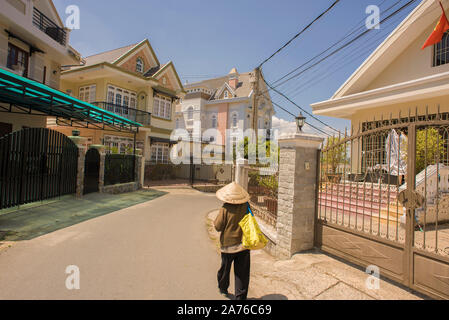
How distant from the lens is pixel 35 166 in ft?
24.3

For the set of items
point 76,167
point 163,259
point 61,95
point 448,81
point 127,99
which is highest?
point 127,99

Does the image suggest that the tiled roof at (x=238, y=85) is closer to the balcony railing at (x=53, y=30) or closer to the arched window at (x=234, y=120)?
the arched window at (x=234, y=120)

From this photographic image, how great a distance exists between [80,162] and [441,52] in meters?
14.7

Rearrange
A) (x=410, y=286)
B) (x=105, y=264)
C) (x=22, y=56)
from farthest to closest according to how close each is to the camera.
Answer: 1. (x=22, y=56)
2. (x=105, y=264)
3. (x=410, y=286)

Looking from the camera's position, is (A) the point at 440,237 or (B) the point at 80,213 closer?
(A) the point at 440,237

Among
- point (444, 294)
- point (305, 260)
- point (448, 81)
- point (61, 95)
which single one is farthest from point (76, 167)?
point (448, 81)

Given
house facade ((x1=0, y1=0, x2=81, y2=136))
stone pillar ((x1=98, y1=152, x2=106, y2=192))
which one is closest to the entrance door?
house facade ((x1=0, y1=0, x2=81, y2=136))

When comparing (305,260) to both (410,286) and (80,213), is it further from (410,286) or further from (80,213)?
(80,213)

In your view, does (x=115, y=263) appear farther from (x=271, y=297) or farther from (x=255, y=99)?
(x=255, y=99)

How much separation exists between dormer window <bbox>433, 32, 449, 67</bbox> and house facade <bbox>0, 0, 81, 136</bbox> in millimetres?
16909

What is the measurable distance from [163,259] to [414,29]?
474 inches

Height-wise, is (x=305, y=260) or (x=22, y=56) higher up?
(x=22, y=56)

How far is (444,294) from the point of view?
3037 millimetres

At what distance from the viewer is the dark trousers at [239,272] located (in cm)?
330
